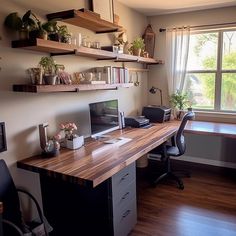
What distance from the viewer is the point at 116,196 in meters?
2.08

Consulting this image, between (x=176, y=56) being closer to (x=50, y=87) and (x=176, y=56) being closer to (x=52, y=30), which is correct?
(x=52, y=30)

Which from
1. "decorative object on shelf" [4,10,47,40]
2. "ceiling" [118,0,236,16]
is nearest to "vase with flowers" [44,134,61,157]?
"decorative object on shelf" [4,10,47,40]

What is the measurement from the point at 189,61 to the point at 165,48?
1.42 feet

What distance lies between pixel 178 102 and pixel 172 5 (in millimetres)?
1389

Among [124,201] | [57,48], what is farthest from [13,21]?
[124,201]

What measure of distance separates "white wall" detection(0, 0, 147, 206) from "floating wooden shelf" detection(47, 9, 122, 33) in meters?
0.08

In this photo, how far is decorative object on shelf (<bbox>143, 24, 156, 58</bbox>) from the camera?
4023mm

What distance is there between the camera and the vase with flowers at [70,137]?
2.43 m

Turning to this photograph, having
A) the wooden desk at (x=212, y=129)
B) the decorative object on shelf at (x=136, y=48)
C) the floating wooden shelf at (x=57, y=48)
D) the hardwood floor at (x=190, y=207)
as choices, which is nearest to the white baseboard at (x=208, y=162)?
the hardwood floor at (x=190, y=207)

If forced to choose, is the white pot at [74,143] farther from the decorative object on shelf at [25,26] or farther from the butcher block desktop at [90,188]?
the decorative object on shelf at [25,26]

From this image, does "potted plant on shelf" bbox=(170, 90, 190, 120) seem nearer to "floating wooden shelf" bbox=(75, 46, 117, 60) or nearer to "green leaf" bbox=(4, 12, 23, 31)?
"floating wooden shelf" bbox=(75, 46, 117, 60)

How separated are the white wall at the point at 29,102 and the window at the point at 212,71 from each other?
176 centimetres

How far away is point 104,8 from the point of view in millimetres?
2914

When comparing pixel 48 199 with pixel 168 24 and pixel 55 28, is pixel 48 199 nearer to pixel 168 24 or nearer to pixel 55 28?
pixel 55 28
